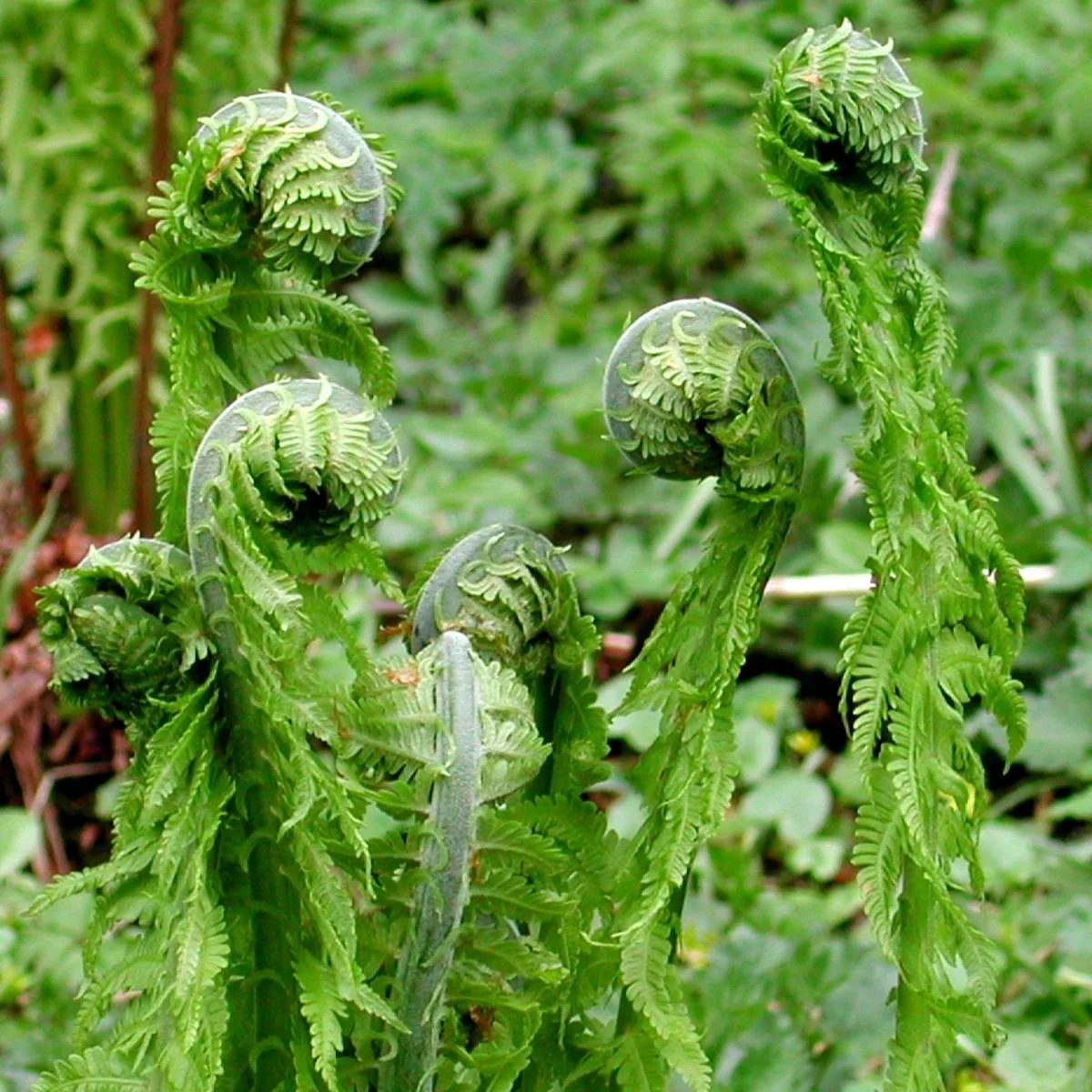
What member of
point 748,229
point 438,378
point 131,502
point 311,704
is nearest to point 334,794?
point 311,704

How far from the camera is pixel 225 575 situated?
2.59ft

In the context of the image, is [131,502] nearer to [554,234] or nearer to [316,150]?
[554,234]

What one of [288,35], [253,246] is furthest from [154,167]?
[253,246]

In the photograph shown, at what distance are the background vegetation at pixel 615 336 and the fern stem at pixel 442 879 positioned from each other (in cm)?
51

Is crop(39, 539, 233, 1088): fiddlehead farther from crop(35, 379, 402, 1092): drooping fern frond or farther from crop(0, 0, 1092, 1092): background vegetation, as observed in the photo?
crop(0, 0, 1092, 1092): background vegetation

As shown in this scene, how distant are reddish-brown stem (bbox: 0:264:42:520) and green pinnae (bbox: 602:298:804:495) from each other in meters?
1.76

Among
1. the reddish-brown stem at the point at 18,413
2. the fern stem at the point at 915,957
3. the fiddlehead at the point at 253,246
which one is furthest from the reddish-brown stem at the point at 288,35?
the fern stem at the point at 915,957

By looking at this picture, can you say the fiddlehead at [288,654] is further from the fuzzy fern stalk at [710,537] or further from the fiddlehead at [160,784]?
the fuzzy fern stalk at [710,537]

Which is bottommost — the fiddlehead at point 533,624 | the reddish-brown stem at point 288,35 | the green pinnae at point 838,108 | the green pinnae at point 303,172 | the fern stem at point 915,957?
the reddish-brown stem at point 288,35

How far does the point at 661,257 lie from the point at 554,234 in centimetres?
22

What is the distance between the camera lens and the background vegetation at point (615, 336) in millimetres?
1697

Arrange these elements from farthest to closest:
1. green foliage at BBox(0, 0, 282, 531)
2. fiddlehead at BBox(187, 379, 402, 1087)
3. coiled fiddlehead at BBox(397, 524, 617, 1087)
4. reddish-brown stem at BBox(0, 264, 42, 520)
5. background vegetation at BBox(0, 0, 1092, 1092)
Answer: green foliage at BBox(0, 0, 282, 531) < reddish-brown stem at BBox(0, 264, 42, 520) < background vegetation at BBox(0, 0, 1092, 1092) < coiled fiddlehead at BBox(397, 524, 617, 1087) < fiddlehead at BBox(187, 379, 402, 1087)

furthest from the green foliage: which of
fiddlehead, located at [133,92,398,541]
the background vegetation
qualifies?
fiddlehead, located at [133,92,398,541]

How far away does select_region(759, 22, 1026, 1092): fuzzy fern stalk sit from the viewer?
808mm
